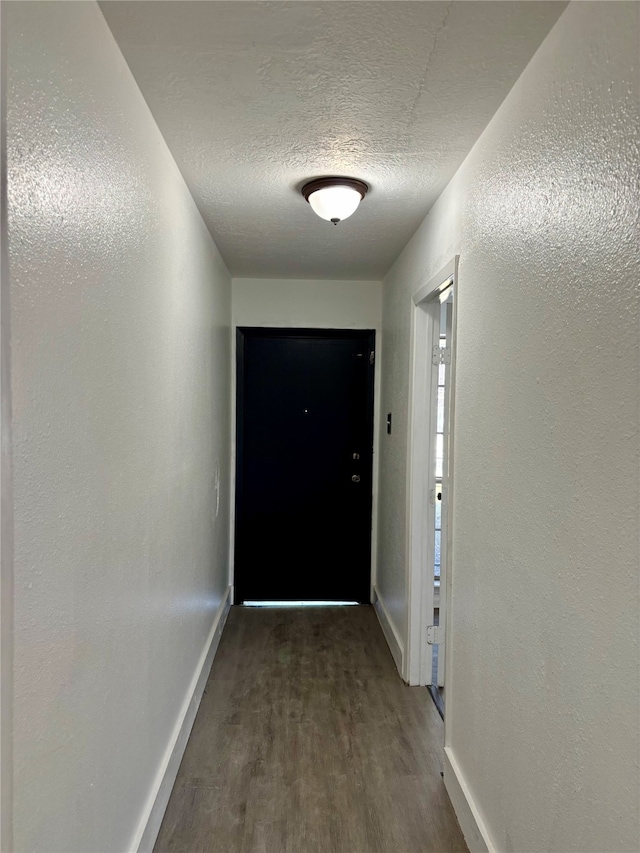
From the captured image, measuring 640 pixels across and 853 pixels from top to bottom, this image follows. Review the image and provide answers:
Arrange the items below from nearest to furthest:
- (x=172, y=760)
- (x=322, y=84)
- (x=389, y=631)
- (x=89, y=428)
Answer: (x=89, y=428) < (x=322, y=84) < (x=172, y=760) < (x=389, y=631)

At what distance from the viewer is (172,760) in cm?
215

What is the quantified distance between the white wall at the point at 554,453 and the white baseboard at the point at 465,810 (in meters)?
0.03

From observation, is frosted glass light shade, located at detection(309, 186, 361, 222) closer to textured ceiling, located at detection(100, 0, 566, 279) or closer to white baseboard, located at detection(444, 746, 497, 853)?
textured ceiling, located at detection(100, 0, 566, 279)

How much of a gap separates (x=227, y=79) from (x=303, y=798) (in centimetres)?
235

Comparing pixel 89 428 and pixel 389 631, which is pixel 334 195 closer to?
pixel 89 428

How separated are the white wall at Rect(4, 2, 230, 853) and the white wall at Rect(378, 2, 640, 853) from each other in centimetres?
101

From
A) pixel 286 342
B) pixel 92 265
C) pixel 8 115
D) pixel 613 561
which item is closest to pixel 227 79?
pixel 92 265

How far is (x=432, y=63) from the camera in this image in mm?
1454

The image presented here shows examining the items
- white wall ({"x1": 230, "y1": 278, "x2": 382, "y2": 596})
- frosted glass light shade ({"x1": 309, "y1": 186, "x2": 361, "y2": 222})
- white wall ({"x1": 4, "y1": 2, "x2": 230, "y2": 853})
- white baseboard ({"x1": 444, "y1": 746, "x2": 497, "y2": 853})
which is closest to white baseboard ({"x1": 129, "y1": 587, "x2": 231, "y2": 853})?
white wall ({"x1": 4, "y1": 2, "x2": 230, "y2": 853})

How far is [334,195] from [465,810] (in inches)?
87.1

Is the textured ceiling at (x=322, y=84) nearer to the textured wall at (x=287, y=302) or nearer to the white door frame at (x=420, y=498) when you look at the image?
the white door frame at (x=420, y=498)

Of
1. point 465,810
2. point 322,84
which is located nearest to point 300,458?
point 465,810

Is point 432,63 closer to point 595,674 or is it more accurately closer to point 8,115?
point 8,115

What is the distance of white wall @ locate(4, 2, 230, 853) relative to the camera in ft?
3.15
